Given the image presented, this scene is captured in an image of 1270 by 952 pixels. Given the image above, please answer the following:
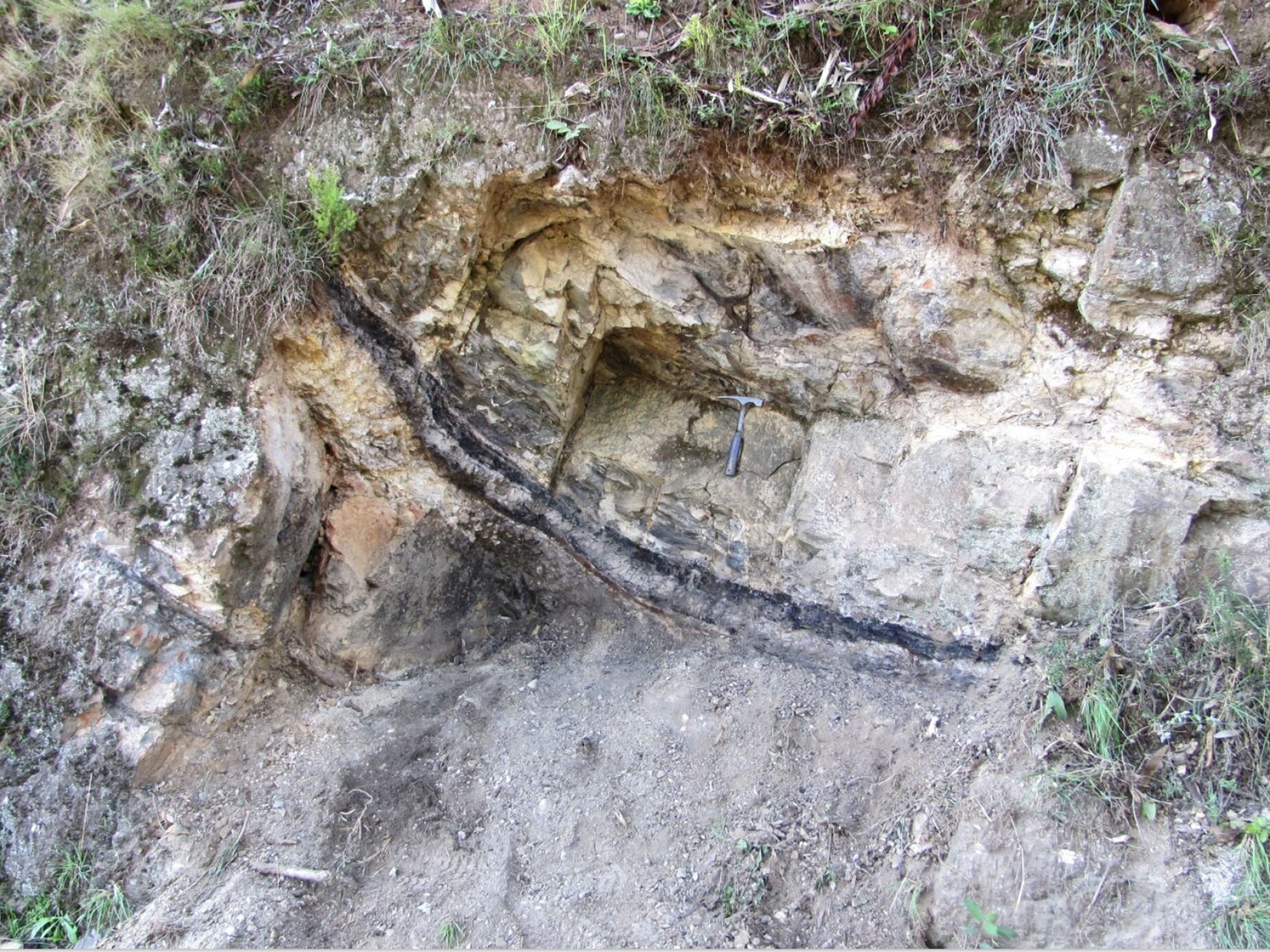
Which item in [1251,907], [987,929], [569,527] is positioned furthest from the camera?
[569,527]

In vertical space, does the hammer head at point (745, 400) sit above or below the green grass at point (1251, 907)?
above

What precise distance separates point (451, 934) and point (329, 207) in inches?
95.4

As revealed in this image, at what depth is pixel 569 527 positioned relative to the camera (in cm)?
348

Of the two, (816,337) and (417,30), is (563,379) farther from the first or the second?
(417,30)

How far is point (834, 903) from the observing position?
8.57 ft

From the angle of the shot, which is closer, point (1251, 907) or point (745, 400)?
point (1251, 907)

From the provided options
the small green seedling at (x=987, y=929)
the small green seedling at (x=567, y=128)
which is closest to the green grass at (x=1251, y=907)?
the small green seedling at (x=987, y=929)

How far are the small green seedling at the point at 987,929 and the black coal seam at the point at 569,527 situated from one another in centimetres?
89

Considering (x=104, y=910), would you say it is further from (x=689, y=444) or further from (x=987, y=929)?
(x=987, y=929)

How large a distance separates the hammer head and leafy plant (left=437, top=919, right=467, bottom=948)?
209 cm

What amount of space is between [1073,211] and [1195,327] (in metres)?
0.51

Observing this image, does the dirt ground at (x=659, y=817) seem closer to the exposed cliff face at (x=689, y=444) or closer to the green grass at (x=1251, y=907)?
the green grass at (x=1251, y=907)

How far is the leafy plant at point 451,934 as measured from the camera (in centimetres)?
263

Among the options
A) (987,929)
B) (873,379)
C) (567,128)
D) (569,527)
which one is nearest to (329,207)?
(567,128)
